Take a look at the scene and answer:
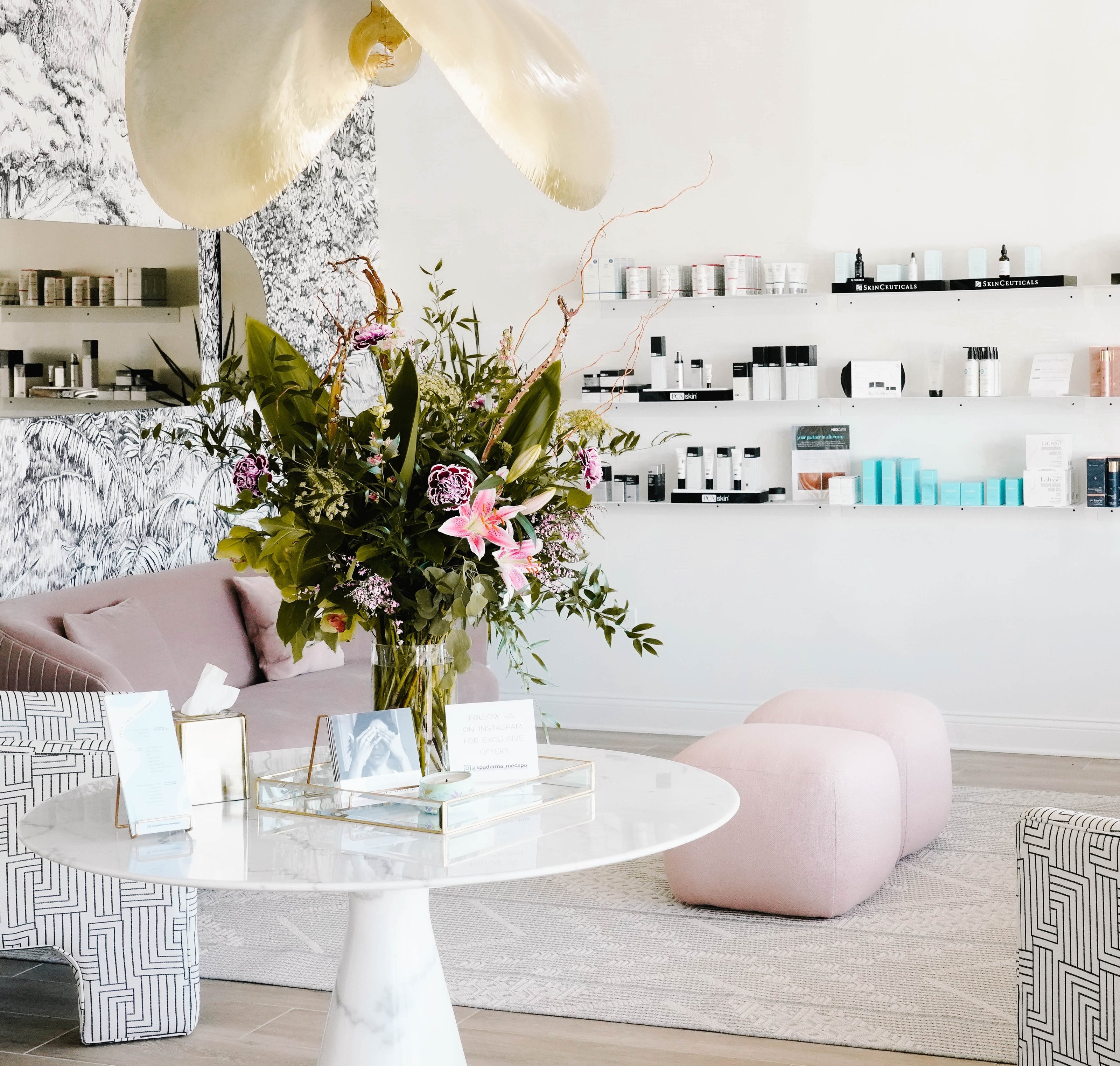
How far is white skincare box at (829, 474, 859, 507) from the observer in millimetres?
5672

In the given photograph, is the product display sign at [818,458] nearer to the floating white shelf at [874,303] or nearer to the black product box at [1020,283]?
the floating white shelf at [874,303]

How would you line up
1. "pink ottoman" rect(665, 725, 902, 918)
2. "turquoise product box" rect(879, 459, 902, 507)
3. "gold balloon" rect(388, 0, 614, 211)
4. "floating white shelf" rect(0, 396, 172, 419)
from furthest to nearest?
1. "turquoise product box" rect(879, 459, 902, 507)
2. "floating white shelf" rect(0, 396, 172, 419)
3. "pink ottoman" rect(665, 725, 902, 918)
4. "gold balloon" rect(388, 0, 614, 211)

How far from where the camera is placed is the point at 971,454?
561cm

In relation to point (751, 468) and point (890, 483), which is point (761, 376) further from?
point (890, 483)

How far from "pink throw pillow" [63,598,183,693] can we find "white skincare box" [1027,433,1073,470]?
3.38 m

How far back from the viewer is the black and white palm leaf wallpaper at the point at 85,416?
4.29 metres

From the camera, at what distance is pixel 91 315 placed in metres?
4.59

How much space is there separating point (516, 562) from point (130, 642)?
259cm

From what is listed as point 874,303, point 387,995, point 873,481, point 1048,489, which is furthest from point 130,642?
point 1048,489

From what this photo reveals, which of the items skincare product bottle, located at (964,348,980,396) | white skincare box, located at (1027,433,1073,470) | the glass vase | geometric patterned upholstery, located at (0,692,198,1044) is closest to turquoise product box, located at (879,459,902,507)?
skincare product bottle, located at (964,348,980,396)

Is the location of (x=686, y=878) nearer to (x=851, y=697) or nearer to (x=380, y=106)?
(x=851, y=697)

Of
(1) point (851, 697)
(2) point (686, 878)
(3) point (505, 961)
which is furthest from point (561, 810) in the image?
(1) point (851, 697)

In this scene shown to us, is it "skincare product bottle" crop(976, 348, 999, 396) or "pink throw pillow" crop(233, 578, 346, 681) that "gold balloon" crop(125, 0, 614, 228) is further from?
"skincare product bottle" crop(976, 348, 999, 396)

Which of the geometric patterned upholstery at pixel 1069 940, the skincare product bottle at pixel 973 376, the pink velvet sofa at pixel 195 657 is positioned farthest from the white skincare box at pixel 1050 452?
the geometric patterned upholstery at pixel 1069 940
